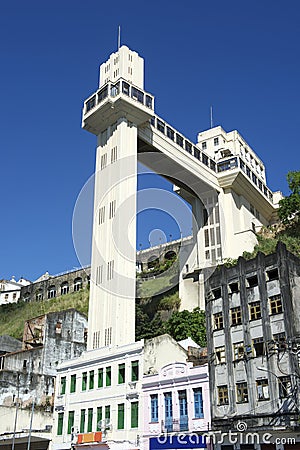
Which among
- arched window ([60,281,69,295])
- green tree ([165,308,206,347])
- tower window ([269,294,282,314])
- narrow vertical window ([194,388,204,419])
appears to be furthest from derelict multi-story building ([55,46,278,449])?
arched window ([60,281,69,295])

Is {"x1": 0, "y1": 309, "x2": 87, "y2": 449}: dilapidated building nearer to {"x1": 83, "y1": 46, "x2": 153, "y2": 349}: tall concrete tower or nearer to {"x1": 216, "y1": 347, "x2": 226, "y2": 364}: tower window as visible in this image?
{"x1": 83, "y1": 46, "x2": 153, "y2": 349}: tall concrete tower

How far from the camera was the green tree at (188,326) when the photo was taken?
161 ft

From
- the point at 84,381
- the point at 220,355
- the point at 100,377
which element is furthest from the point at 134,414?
the point at 220,355

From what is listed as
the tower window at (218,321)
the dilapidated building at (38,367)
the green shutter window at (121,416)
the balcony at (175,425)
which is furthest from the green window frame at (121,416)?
the dilapidated building at (38,367)

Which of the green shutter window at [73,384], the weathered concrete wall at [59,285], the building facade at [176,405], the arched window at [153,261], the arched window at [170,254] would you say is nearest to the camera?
the building facade at [176,405]

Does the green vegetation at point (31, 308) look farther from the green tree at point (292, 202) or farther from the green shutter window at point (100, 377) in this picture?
the green shutter window at point (100, 377)

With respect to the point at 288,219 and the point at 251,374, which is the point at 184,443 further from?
the point at 288,219

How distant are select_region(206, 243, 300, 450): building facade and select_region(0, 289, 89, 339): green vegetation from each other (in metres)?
44.2

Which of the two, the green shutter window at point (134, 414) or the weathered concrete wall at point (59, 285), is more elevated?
the weathered concrete wall at point (59, 285)

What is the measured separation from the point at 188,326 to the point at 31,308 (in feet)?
145

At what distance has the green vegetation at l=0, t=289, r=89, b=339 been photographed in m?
76.7

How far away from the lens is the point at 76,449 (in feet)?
126

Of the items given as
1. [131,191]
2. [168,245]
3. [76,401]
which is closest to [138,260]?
[168,245]

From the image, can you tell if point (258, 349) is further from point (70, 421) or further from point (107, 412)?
point (70, 421)
